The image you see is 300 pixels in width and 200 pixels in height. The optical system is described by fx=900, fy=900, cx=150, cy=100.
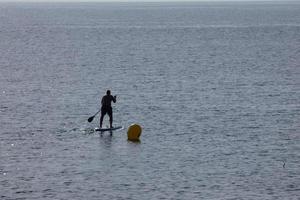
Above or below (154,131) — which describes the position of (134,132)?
above

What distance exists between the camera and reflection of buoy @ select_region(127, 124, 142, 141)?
42.4m

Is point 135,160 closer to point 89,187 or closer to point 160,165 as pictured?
point 160,165

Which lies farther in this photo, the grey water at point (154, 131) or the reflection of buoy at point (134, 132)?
the reflection of buoy at point (134, 132)

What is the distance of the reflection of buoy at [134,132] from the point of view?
42375 millimetres

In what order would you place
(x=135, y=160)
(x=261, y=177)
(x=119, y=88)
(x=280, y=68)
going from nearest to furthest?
(x=261, y=177) → (x=135, y=160) → (x=119, y=88) → (x=280, y=68)

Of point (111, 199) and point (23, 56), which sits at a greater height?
point (23, 56)

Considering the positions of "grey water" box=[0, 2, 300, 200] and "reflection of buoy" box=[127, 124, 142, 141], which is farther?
"reflection of buoy" box=[127, 124, 142, 141]

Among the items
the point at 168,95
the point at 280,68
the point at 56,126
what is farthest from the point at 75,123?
the point at 280,68

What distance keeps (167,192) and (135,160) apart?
540 cm

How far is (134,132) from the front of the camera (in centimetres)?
4244

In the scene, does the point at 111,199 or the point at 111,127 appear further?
the point at 111,127

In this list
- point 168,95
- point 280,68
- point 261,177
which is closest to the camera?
point 261,177

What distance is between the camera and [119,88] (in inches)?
2596

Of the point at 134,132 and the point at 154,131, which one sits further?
the point at 154,131
